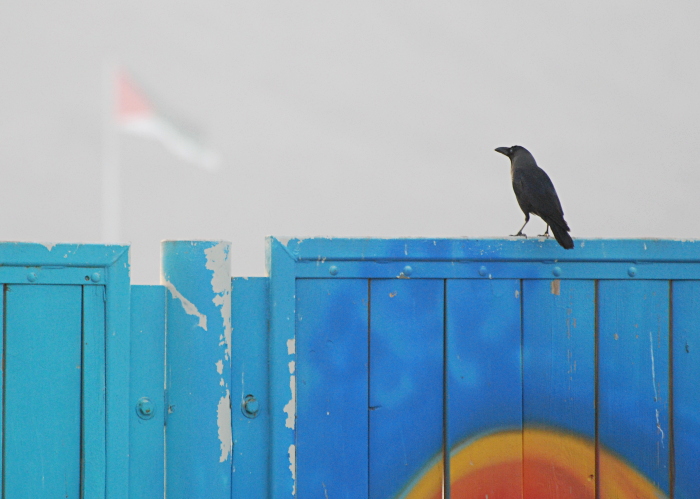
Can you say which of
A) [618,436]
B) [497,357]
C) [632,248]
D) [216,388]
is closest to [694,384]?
[618,436]

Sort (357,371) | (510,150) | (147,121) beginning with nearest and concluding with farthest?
(357,371) → (510,150) → (147,121)

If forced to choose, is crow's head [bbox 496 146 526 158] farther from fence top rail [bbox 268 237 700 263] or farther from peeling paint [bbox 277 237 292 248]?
peeling paint [bbox 277 237 292 248]

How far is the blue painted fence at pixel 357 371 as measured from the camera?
4.57 ft

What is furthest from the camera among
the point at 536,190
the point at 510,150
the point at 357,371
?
the point at 510,150

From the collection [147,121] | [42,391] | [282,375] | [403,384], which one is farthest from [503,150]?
[147,121]

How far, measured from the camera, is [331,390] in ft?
4.85

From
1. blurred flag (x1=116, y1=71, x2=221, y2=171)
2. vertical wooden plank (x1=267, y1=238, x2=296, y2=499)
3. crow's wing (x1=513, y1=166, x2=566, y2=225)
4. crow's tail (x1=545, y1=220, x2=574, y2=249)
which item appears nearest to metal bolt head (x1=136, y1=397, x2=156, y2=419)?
vertical wooden plank (x1=267, y1=238, x2=296, y2=499)

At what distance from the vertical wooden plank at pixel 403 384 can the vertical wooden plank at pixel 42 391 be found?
64 cm

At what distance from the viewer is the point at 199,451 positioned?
141 centimetres

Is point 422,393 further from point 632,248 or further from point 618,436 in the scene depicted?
point 632,248

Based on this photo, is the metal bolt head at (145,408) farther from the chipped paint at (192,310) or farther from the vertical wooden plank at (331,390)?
the vertical wooden plank at (331,390)

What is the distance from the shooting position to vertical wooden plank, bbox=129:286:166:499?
1415 millimetres

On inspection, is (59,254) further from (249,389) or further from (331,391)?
(331,391)

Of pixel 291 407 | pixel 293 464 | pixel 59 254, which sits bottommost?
pixel 293 464
